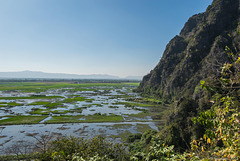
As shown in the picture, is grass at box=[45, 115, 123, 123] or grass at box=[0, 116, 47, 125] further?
grass at box=[45, 115, 123, 123]

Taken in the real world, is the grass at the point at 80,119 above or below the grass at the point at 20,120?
above

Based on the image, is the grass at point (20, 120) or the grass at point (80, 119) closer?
the grass at point (20, 120)

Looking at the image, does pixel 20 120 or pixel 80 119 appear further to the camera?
pixel 80 119

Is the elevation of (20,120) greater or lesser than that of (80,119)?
lesser

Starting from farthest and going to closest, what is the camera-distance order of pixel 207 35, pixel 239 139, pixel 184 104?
1. pixel 207 35
2. pixel 184 104
3. pixel 239 139

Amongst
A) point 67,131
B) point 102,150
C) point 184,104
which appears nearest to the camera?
point 102,150

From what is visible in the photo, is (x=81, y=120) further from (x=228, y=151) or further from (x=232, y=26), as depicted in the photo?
(x=232, y=26)

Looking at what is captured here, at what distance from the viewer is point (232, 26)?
6431cm

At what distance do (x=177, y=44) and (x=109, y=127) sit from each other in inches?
3762

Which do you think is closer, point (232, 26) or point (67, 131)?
point (67, 131)

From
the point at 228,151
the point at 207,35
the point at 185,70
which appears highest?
the point at 207,35

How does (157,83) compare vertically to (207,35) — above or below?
below

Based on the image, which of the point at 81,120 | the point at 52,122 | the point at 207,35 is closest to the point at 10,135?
the point at 52,122

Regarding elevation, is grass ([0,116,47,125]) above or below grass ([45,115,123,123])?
below
